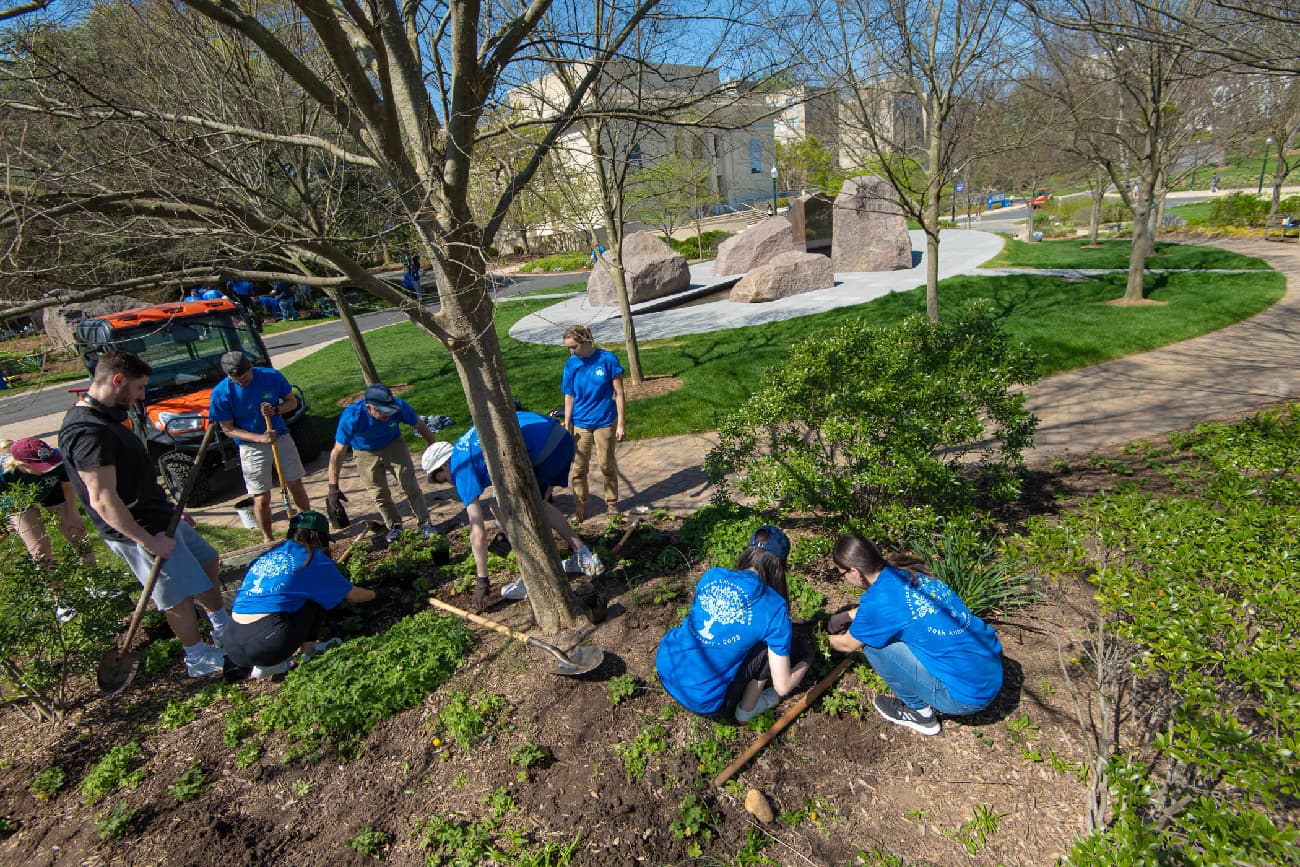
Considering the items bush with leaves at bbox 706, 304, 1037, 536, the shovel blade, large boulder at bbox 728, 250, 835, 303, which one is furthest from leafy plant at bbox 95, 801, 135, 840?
large boulder at bbox 728, 250, 835, 303

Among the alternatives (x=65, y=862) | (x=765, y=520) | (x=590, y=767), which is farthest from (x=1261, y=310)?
(x=65, y=862)

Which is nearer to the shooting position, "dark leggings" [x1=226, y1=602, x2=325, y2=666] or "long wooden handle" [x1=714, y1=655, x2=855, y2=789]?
"long wooden handle" [x1=714, y1=655, x2=855, y2=789]

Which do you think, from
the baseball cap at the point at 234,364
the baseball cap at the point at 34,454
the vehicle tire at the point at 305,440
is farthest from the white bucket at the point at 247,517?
the vehicle tire at the point at 305,440

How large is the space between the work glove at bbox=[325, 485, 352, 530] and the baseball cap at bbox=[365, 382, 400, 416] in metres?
0.87

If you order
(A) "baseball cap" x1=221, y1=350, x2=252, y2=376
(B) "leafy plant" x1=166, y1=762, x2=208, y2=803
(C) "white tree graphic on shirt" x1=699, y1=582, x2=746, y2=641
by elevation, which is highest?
(A) "baseball cap" x1=221, y1=350, x2=252, y2=376

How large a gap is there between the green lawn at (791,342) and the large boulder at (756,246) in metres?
5.39

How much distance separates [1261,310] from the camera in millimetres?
9789

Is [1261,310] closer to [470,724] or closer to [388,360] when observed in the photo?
[470,724]

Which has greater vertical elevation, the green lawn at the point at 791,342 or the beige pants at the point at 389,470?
the beige pants at the point at 389,470

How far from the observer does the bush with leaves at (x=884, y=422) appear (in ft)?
12.8

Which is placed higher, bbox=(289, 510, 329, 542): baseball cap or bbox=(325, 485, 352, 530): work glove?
bbox=(289, 510, 329, 542): baseball cap

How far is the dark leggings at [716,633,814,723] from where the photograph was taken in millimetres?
3055

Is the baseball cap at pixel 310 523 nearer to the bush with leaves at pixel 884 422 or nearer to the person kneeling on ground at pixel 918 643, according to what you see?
the bush with leaves at pixel 884 422

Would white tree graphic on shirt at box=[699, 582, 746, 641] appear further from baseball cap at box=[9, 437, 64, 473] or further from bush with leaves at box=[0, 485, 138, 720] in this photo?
baseball cap at box=[9, 437, 64, 473]
